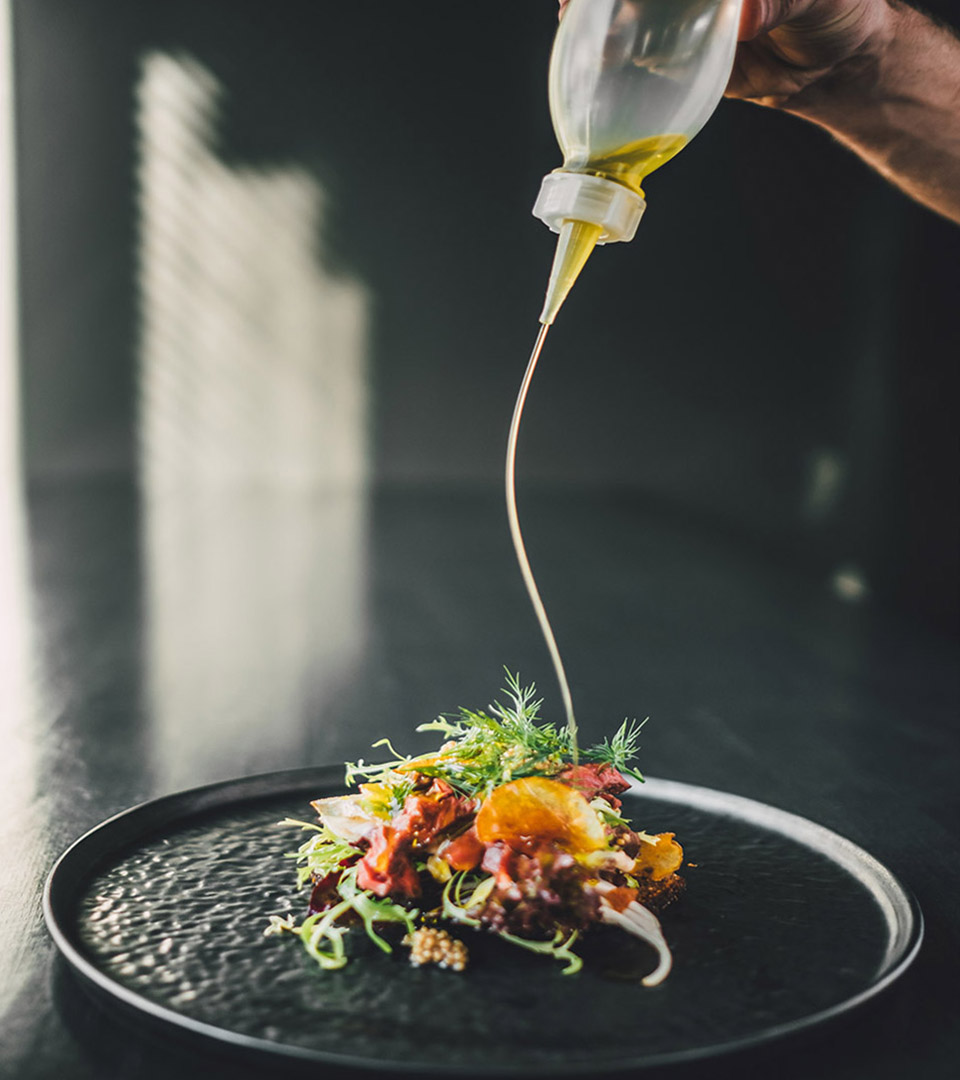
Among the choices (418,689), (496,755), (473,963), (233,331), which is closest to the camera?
(473,963)

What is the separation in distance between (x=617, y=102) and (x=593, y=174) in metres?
0.04

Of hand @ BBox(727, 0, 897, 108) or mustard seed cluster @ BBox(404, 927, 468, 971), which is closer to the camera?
mustard seed cluster @ BBox(404, 927, 468, 971)

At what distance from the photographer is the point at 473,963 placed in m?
0.59

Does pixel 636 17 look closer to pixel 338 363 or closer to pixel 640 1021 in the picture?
pixel 640 1021

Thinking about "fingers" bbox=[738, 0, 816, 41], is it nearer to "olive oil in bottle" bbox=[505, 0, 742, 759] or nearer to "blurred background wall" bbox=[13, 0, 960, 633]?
"olive oil in bottle" bbox=[505, 0, 742, 759]

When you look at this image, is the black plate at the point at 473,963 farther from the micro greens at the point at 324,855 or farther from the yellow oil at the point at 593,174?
the yellow oil at the point at 593,174

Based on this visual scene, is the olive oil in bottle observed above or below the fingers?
below

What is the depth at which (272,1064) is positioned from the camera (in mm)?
475

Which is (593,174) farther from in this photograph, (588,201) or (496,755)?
(496,755)

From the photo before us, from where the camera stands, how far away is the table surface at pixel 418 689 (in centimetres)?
59

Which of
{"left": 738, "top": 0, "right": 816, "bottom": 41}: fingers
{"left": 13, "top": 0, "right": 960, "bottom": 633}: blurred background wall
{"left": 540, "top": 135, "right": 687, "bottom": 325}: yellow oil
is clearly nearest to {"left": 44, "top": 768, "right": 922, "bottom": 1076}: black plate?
{"left": 540, "top": 135, "right": 687, "bottom": 325}: yellow oil

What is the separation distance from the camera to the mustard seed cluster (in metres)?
0.59

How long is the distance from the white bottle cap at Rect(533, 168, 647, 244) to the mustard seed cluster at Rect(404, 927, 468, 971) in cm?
Answer: 42

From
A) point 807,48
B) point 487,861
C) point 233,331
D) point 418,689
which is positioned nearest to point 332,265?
point 233,331
